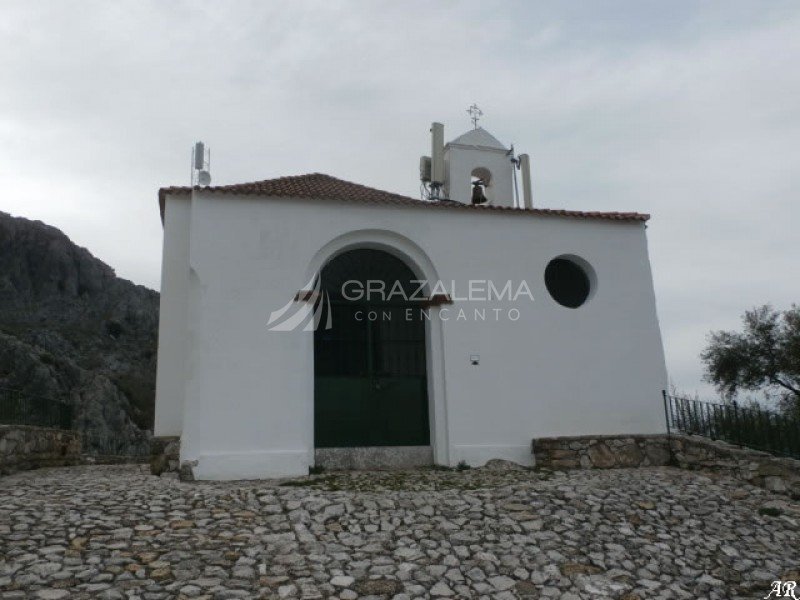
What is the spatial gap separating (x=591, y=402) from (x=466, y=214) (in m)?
3.98

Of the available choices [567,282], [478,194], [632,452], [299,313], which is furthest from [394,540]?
[478,194]

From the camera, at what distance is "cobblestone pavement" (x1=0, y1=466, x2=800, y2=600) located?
589 cm

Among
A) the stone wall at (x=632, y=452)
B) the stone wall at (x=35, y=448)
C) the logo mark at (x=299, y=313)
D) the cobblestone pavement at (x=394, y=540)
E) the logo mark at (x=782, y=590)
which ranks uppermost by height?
the logo mark at (x=299, y=313)

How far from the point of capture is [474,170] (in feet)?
48.8

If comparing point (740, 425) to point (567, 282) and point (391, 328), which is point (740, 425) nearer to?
point (567, 282)

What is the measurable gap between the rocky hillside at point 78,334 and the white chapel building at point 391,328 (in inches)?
757

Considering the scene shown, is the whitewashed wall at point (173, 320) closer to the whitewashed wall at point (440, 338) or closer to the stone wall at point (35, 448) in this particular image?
the whitewashed wall at point (440, 338)

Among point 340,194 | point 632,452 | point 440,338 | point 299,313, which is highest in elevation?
point 340,194

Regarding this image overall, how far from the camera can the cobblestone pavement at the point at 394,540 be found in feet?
19.3

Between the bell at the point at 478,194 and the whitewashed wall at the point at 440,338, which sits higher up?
the bell at the point at 478,194

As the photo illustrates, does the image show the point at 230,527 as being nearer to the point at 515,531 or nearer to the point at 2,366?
the point at 515,531

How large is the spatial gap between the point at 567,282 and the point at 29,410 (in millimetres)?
10326

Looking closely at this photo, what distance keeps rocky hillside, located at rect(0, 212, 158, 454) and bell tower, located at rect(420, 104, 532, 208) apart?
1945 centimetres

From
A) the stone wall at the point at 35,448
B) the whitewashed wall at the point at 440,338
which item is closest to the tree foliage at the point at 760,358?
the whitewashed wall at the point at 440,338
